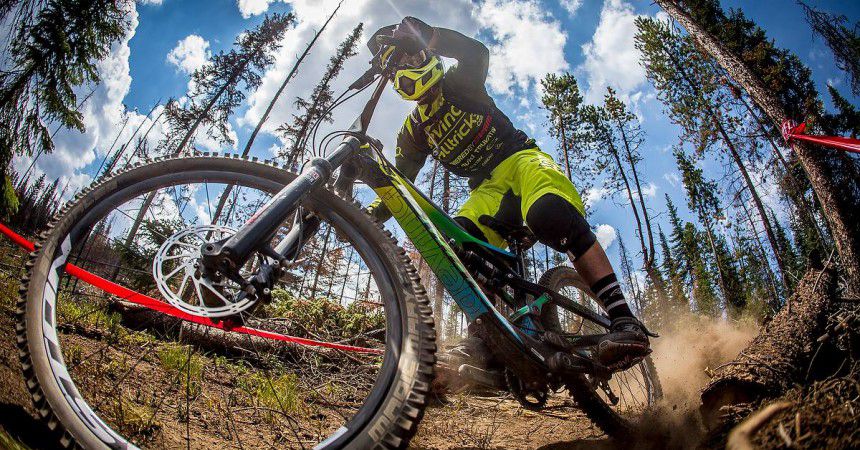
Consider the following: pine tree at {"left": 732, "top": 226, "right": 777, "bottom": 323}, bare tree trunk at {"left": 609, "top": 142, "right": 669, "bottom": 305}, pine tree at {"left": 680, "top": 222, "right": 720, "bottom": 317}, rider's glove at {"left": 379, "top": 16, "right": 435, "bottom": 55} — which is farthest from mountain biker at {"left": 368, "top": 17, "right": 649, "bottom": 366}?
A: pine tree at {"left": 732, "top": 226, "right": 777, "bottom": 323}

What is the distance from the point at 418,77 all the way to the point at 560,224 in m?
1.32

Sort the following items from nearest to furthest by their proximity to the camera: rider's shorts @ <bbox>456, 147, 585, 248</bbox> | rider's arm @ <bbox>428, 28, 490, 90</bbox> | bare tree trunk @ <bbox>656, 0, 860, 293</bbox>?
rider's shorts @ <bbox>456, 147, 585, 248</bbox> → rider's arm @ <bbox>428, 28, 490, 90</bbox> → bare tree trunk @ <bbox>656, 0, 860, 293</bbox>

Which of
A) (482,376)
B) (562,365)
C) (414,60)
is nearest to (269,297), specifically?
(482,376)

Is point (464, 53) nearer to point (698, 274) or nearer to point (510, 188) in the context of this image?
point (510, 188)

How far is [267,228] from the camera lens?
1.42 metres

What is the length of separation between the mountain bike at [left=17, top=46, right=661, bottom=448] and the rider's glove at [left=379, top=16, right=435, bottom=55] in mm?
182

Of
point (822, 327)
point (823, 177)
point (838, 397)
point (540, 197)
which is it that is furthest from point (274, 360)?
point (823, 177)

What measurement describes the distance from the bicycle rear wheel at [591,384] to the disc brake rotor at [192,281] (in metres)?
1.84

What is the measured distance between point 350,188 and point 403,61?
94cm

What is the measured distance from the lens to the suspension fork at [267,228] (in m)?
1.35

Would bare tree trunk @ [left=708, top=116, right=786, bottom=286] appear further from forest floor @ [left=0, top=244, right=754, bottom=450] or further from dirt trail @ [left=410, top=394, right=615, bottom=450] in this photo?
dirt trail @ [left=410, top=394, right=615, bottom=450]

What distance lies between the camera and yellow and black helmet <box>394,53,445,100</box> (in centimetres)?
235

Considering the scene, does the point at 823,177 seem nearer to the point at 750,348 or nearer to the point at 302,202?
the point at 750,348

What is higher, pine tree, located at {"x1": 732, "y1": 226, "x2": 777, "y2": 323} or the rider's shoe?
pine tree, located at {"x1": 732, "y1": 226, "x2": 777, "y2": 323}
